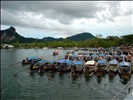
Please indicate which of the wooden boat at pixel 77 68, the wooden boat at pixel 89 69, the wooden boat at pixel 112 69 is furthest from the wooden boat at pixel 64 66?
the wooden boat at pixel 112 69

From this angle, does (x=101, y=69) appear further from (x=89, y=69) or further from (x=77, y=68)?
(x=77, y=68)

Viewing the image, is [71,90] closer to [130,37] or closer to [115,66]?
[115,66]

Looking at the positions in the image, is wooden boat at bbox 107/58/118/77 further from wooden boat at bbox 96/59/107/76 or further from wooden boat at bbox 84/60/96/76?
wooden boat at bbox 84/60/96/76

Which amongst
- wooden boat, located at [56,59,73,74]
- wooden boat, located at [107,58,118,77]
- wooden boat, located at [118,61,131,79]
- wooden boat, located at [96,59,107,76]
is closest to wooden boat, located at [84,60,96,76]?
wooden boat, located at [96,59,107,76]


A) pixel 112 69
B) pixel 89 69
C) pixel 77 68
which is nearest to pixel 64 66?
pixel 77 68

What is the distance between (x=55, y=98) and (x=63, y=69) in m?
22.2

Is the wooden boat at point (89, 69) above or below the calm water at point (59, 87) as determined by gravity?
above

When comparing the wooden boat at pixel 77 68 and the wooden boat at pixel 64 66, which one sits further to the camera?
the wooden boat at pixel 64 66

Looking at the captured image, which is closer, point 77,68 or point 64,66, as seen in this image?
point 77,68

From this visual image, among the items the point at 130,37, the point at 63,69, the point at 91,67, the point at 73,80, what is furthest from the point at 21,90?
the point at 130,37

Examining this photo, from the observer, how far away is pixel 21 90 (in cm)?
4172

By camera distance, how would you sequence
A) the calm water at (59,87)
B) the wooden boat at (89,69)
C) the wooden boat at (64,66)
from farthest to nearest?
the wooden boat at (64,66), the wooden boat at (89,69), the calm water at (59,87)

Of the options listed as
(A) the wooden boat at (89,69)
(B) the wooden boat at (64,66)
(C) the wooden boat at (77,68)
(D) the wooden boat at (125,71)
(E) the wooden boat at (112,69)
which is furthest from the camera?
(B) the wooden boat at (64,66)

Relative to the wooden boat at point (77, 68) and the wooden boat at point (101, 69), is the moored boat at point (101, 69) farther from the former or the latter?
the wooden boat at point (77, 68)
